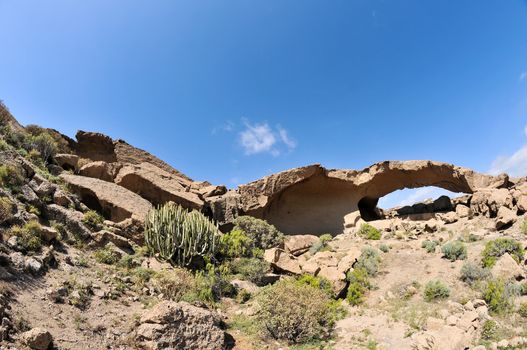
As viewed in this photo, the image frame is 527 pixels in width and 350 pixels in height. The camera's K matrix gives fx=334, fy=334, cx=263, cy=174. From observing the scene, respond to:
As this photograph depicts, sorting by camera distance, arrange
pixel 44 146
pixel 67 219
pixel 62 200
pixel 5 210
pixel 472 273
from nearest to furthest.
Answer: pixel 5 210
pixel 472 273
pixel 67 219
pixel 62 200
pixel 44 146

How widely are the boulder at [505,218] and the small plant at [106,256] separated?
14.0 meters

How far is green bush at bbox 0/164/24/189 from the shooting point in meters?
9.86

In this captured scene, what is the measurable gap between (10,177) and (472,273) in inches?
553

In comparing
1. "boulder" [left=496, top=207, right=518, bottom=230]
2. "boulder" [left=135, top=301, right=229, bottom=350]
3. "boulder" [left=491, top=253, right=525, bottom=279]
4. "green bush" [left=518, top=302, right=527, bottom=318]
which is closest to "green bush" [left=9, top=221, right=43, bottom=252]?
"boulder" [left=135, top=301, right=229, bottom=350]

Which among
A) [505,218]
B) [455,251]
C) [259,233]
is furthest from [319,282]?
[505,218]

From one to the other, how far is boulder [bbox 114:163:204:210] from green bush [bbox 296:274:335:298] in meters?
7.81

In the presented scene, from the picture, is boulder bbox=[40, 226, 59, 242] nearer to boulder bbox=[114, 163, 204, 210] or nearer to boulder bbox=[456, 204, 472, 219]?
boulder bbox=[114, 163, 204, 210]

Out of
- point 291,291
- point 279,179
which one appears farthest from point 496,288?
point 279,179

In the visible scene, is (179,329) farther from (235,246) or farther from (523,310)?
(523,310)

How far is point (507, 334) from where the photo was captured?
22.5 ft

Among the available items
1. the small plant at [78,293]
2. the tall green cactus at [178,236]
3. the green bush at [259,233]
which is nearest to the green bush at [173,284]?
the small plant at [78,293]

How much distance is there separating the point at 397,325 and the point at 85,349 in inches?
269

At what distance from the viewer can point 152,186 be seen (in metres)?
16.3

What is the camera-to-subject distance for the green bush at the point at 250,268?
38.3ft
